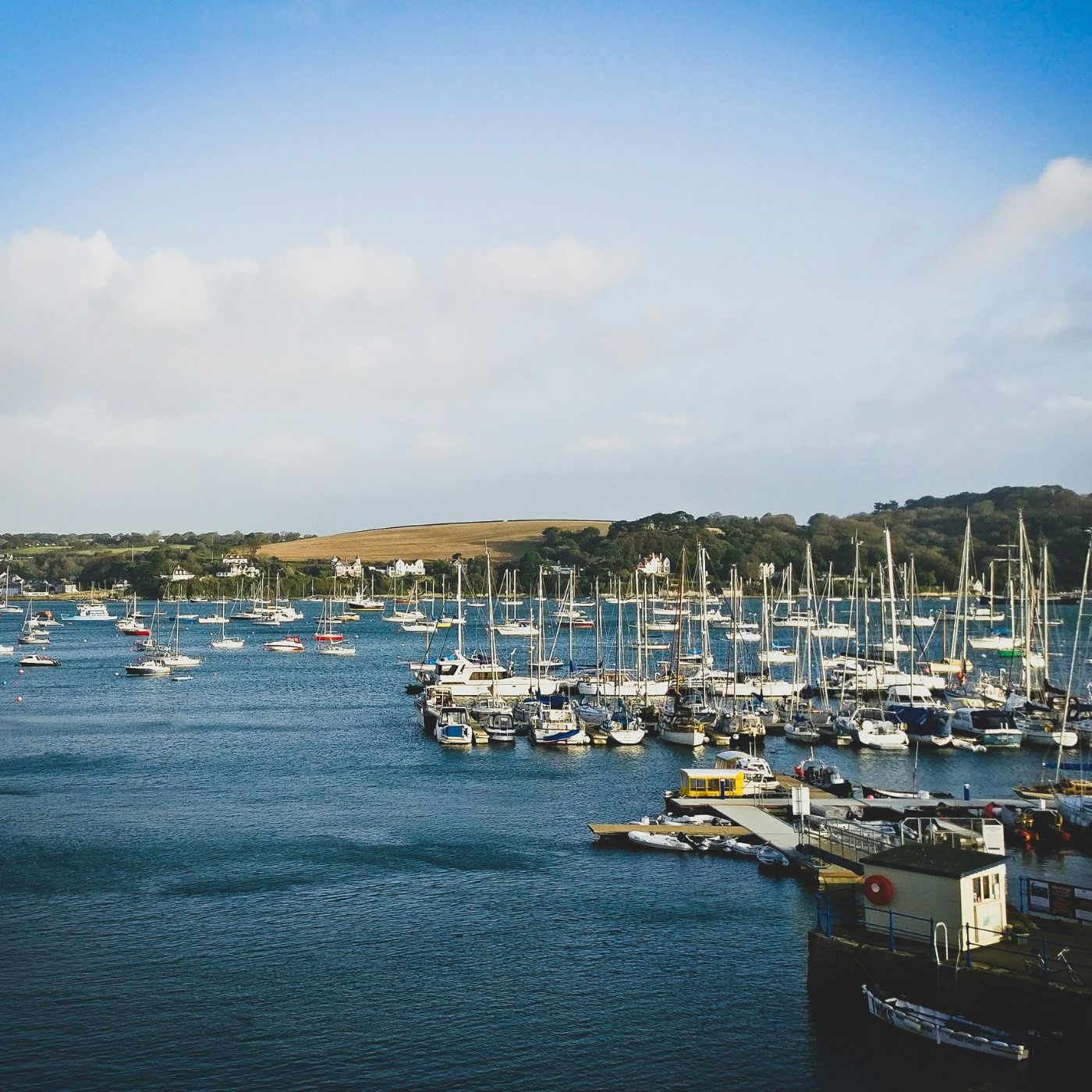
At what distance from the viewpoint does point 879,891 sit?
88.9 feet

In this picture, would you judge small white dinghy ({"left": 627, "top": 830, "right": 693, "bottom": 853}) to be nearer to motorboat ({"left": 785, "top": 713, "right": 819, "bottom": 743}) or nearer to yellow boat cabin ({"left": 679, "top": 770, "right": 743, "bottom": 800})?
yellow boat cabin ({"left": 679, "top": 770, "right": 743, "bottom": 800})

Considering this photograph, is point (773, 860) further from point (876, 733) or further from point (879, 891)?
point (876, 733)

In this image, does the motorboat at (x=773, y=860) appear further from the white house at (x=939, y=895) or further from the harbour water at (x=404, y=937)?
the white house at (x=939, y=895)

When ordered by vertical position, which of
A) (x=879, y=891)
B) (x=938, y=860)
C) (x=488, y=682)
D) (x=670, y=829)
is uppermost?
(x=938, y=860)

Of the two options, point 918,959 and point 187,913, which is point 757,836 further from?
point 187,913

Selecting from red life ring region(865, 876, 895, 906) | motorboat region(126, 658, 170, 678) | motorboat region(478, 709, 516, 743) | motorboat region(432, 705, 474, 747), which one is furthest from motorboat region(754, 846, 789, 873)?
motorboat region(126, 658, 170, 678)

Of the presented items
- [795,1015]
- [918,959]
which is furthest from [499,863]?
[918,959]

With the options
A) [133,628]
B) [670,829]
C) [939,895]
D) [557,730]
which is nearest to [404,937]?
[670,829]

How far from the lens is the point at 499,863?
136ft

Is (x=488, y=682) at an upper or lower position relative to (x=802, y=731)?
upper

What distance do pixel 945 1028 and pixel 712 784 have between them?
26155mm

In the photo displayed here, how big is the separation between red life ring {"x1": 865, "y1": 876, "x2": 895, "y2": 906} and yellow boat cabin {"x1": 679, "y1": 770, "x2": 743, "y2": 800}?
23.5 m

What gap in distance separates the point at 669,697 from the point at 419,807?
36.2m

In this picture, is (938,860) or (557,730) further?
(557,730)
